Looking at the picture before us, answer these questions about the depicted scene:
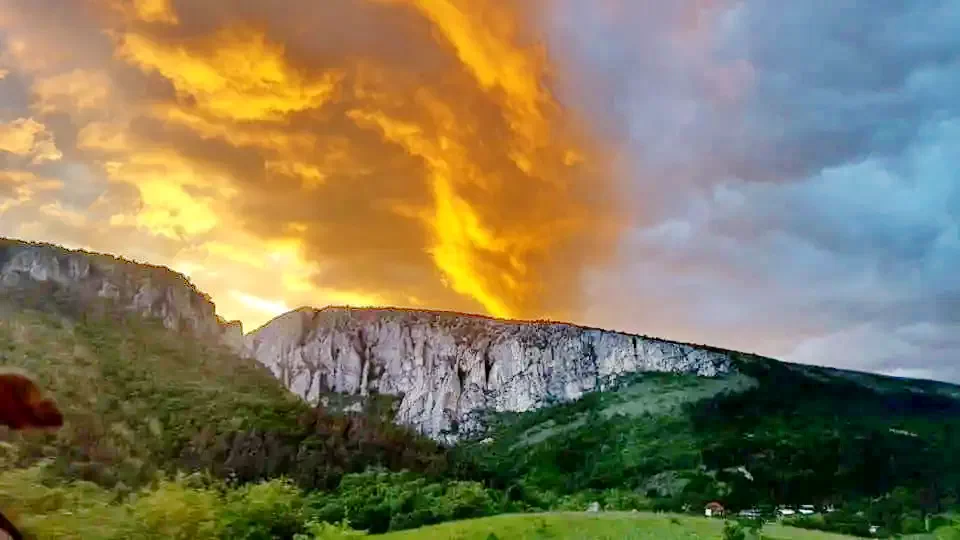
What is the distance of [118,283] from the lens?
6.54 m

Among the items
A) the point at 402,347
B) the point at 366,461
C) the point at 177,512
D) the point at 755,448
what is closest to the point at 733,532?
the point at 755,448

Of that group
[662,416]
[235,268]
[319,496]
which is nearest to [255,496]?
[319,496]

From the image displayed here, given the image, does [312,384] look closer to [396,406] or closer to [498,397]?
[396,406]

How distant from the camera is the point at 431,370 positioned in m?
8.20

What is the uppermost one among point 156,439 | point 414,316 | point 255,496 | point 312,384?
point 414,316

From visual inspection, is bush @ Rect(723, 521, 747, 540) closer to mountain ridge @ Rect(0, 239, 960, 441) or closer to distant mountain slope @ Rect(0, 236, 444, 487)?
distant mountain slope @ Rect(0, 236, 444, 487)

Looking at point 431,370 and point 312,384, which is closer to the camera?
point 312,384

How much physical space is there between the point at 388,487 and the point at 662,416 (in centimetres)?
331

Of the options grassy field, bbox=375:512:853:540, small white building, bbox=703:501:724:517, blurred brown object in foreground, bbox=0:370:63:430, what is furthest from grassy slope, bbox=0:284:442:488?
blurred brown object in foreground, bbox=0:370:63:430

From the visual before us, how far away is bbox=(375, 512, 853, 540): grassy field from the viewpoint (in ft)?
19.9

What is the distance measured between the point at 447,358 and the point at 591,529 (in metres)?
2.62

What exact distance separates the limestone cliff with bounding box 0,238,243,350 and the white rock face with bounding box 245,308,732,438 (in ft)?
1.28

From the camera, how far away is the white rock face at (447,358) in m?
7.26

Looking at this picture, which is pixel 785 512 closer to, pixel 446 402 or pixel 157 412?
pixel 446 402
